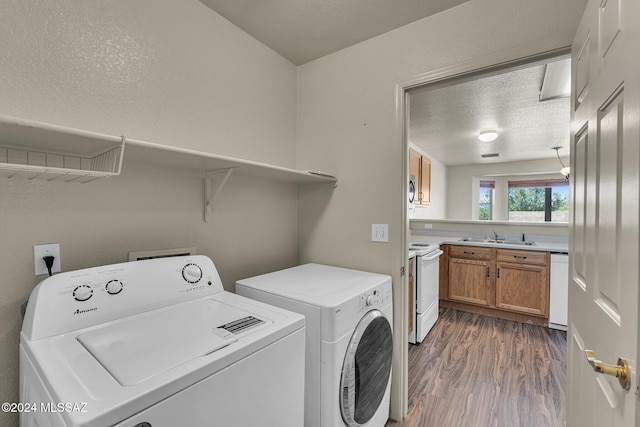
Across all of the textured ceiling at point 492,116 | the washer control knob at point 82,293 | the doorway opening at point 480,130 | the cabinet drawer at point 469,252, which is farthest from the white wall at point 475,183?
the washer control knob at point 82,293

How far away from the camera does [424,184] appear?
4680 millimetres

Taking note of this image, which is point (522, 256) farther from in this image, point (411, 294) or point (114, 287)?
point (114, 287)

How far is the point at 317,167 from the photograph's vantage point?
2055mm

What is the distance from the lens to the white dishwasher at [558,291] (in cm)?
304

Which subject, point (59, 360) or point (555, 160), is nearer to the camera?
point (59, 360)

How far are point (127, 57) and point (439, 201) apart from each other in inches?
229

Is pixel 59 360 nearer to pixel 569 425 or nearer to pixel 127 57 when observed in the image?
pixel 127 57

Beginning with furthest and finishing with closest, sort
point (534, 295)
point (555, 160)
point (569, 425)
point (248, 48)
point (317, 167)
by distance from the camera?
point (555, 160), point (534, 295), point (317, 167), point (248, 48), point (569, 425)

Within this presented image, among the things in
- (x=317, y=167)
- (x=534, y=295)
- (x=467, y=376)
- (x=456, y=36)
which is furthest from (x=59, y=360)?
(x=534, y=295)

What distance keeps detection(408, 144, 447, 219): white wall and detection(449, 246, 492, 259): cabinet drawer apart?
38.9 inches

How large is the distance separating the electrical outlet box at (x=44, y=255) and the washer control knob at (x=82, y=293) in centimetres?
20

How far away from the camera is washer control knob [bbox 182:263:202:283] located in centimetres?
125

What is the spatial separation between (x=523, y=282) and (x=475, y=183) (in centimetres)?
359

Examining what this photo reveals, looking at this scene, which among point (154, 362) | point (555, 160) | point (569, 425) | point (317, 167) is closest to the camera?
point (154, 362)
